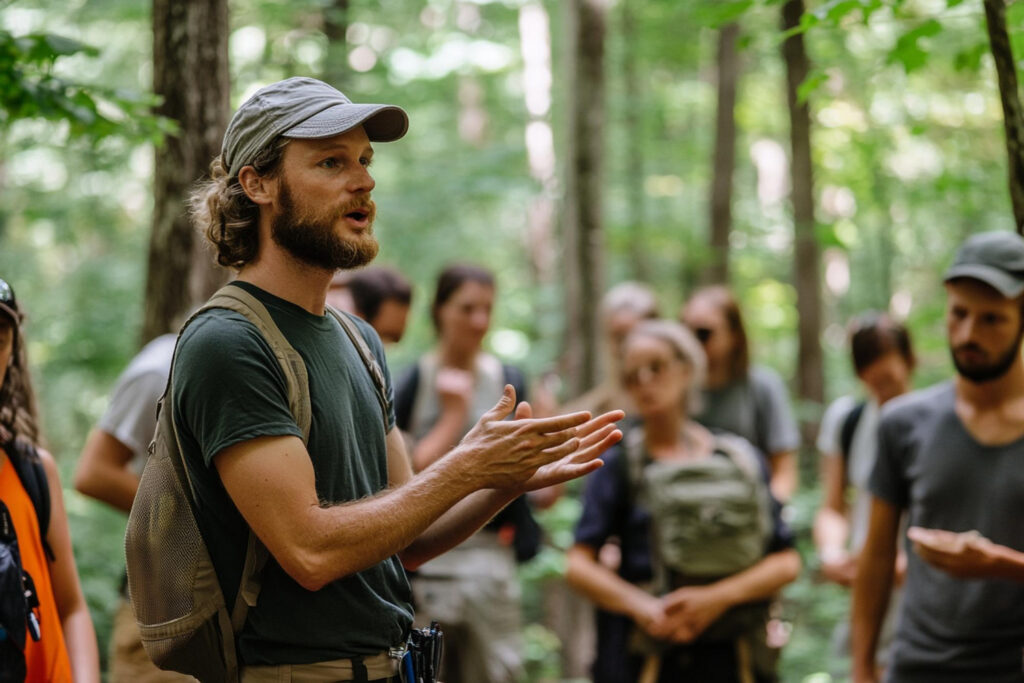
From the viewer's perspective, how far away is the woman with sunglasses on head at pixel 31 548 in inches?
105

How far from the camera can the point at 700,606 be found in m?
4.45

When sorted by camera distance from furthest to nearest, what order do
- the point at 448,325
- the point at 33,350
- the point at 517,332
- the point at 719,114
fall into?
1. the point at 517,332
2. the point at 33,350
3. the point at 719,114
4. the point at 448,325

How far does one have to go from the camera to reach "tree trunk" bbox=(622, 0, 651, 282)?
15.7 metres

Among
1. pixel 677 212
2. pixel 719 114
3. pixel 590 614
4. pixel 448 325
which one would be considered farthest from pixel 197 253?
pixel 677 212

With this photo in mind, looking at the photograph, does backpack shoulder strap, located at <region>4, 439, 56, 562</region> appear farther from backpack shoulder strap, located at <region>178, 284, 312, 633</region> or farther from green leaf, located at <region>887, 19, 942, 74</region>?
green leaf, located at <region>887, 19, 942, 74</region>

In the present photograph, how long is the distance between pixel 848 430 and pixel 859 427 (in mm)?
62

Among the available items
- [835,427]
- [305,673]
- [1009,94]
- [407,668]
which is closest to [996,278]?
[1009,94]

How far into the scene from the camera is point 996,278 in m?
3.58

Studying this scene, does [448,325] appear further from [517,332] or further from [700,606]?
[517,332]

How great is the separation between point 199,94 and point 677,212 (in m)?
15.3

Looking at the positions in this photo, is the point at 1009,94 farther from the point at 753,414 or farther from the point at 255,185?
the point at 753,414

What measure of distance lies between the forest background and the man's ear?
4.99 feet

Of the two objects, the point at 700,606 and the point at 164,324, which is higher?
the point at 164,324

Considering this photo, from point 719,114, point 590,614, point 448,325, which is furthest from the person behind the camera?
point 719,114
